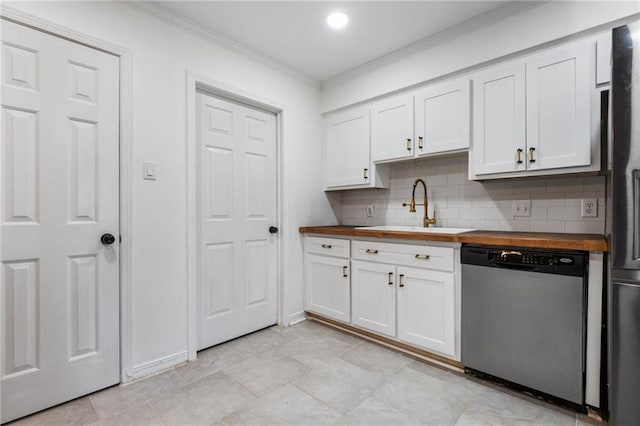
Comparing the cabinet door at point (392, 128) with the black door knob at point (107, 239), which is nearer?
the black door knob at point (107, 239)

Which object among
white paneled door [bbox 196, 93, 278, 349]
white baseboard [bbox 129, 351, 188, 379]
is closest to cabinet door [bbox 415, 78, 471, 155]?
white paneled door [bbox 196, 93, 278, 349]

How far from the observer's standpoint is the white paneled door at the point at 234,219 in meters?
2.42

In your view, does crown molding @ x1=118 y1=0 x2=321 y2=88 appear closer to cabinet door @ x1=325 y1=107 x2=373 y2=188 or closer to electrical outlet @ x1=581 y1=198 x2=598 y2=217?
cabinet door @ x1=325 y1=107 x2=373 y2=188

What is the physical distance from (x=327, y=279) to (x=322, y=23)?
2113 mm

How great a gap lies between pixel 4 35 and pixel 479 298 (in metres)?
3.00

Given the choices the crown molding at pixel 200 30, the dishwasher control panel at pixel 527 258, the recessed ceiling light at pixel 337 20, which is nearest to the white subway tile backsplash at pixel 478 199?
the dishwasher control panel at pixel 527 258

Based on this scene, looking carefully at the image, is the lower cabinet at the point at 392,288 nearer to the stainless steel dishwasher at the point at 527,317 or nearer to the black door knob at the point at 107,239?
the stainless steel dishwasher at the point at 527,317

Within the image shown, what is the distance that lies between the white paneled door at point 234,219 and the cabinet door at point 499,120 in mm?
1740

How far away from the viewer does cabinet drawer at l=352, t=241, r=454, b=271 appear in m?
2.08

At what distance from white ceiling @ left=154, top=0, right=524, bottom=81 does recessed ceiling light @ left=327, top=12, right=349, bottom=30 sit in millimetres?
37

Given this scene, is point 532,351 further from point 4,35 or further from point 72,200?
point 4,35

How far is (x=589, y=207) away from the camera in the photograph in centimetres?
203

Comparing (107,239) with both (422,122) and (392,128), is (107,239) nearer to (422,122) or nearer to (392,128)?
(392,128)

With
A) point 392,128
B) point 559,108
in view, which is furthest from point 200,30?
point 559,108
